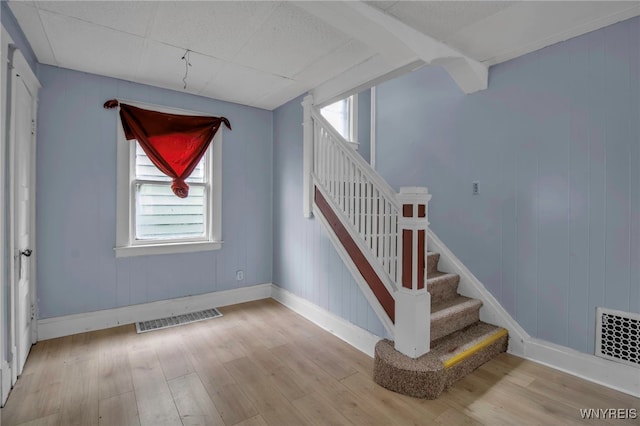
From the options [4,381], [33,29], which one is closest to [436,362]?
[4,381]

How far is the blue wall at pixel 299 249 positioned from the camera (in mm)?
2807

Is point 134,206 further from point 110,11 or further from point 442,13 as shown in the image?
point 442,13

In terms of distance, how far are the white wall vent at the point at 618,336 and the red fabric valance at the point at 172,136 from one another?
3.68 metres

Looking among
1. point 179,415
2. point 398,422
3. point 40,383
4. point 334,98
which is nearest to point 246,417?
point 179,415

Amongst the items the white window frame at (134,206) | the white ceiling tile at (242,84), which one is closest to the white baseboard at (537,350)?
the white ceiling tile at (242,84)

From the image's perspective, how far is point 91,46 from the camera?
2.38 metres

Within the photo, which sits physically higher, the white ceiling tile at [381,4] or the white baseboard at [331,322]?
the white ceiling tile at [381,4]

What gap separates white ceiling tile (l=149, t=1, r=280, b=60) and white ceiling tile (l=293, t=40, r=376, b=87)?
25.4 inches

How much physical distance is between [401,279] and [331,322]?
110 centimetres

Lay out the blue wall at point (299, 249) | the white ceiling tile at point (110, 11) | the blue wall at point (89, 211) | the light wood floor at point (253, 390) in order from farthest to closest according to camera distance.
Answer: the blue wall at point (299, 249)
the blue wall at point (89, 211)
the white ceiling tile at point (110, 11)
the light wood floor at point (253, 390)

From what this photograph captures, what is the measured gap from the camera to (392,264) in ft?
7.38

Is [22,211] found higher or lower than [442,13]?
lower

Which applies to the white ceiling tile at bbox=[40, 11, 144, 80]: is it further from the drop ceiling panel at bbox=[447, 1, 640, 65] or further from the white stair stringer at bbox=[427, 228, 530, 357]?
the white stair stringer at bbox=[427, 228, 530, 357]

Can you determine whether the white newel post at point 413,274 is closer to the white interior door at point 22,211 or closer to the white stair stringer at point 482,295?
the white stair stringer at point 482,295
